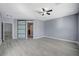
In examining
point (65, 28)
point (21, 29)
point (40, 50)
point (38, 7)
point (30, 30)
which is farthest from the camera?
point (30, 30)

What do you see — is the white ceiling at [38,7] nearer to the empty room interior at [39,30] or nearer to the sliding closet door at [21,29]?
the empty room interior at [39,30]

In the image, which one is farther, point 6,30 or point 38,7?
point 6,30

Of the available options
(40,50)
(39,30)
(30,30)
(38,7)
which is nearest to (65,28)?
(40,50)

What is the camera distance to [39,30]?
21.7 feet

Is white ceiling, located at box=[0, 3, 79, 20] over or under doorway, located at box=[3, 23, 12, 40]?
over

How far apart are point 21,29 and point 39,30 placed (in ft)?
5.18

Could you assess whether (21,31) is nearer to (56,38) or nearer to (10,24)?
(10,24)

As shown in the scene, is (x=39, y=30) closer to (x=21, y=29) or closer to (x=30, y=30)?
(x=30, y=30)

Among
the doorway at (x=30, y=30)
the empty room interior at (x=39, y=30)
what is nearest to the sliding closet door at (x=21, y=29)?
the empty room interior at (x=39, y=30)

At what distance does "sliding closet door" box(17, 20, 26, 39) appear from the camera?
629 cm

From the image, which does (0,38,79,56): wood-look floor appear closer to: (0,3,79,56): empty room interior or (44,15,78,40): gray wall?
(0,3,79,56): empty room interior

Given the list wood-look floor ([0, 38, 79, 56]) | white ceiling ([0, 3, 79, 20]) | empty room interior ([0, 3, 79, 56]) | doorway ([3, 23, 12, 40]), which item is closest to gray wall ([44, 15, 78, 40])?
empty room interior ([0, 3, 79, 56])

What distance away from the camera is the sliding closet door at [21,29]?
248 inches

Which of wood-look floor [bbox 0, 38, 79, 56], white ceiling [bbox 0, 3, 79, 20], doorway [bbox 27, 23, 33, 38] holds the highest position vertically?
white ceiling [bbox 0, 3, 79, 20]
